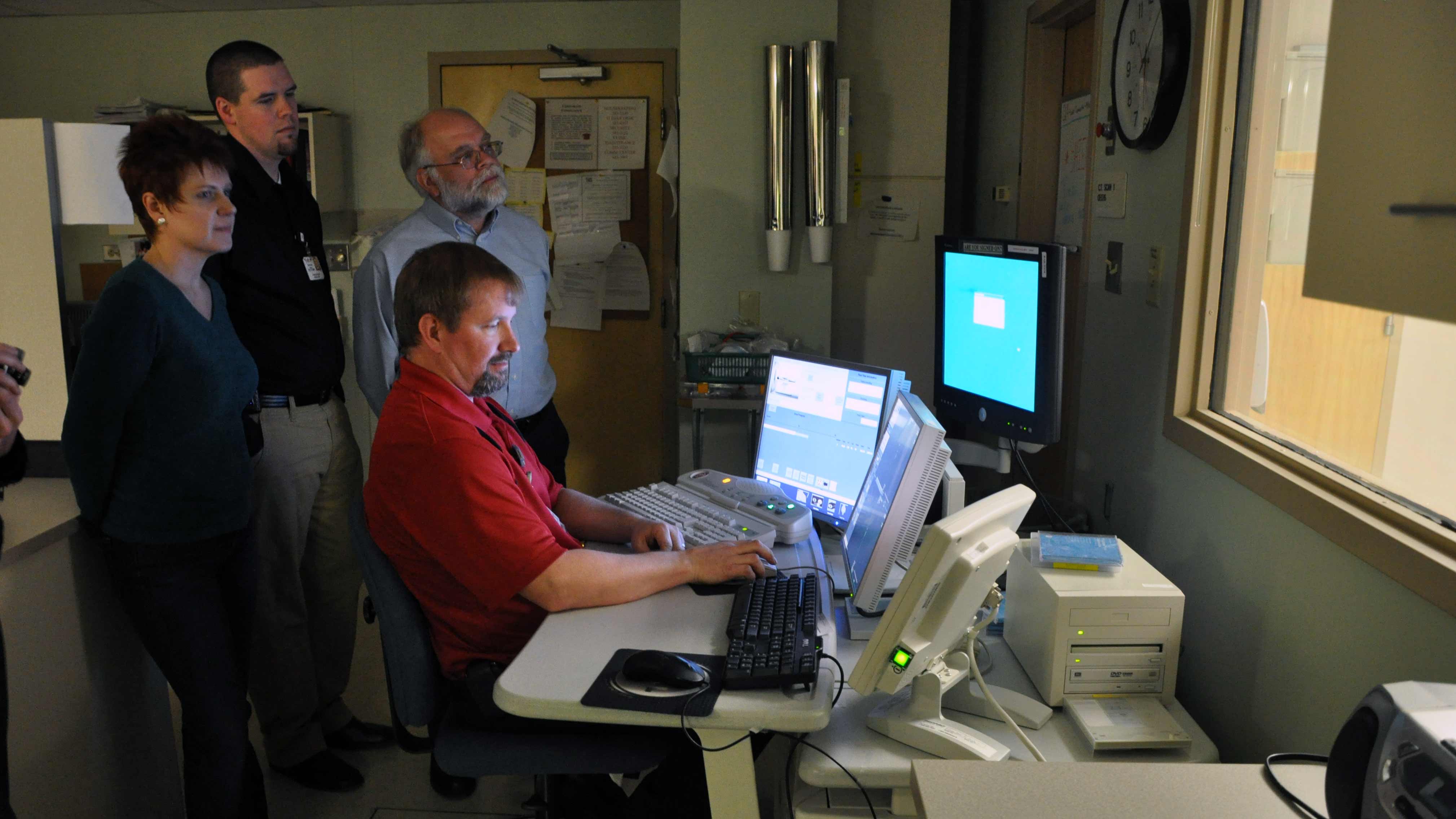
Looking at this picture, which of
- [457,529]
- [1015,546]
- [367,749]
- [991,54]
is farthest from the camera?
[991,54]

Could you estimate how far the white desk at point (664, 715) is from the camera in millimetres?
1364

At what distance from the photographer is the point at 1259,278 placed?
181cm

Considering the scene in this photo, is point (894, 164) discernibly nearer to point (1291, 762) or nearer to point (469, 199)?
point (469, 199)

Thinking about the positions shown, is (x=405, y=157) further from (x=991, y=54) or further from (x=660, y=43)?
(x=991, y=54)

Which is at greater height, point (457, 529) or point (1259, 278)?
point (1259, 278)

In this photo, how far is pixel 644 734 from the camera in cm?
163

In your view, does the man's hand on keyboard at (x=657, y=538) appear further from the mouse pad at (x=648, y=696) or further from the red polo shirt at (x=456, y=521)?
the mouse pad at (x=648, y=696)

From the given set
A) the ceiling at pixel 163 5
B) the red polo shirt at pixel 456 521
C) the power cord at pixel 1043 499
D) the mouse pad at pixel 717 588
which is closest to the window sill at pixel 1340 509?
the power cord at pixel 1043 499

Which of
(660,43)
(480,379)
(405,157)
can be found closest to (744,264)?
(405,157)

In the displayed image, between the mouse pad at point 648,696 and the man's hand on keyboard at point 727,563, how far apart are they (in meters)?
0.31

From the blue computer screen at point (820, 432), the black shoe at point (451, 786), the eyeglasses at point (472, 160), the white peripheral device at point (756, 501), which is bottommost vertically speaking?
the black shoe at point (451, 786)

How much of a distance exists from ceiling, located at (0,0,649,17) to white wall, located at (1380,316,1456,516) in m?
3.64

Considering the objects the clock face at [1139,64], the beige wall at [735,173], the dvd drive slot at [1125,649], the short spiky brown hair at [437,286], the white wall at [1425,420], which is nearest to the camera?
the white wall at [1425,420]

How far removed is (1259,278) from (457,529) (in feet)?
4.91
